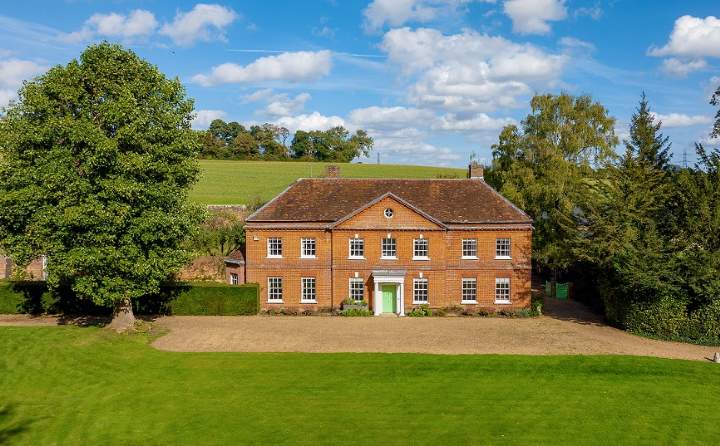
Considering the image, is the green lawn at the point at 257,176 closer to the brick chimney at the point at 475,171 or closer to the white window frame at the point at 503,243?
the brick chimney at the point at 475,171

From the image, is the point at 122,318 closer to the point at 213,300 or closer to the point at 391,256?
the point at 213,300

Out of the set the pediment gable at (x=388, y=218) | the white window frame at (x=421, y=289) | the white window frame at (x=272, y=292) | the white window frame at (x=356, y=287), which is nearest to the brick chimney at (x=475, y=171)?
the pediment gable at (x=388, y=218)

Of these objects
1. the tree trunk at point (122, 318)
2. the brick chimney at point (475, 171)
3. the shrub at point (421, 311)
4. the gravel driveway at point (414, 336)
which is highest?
the brick chimney at point (475, 171)

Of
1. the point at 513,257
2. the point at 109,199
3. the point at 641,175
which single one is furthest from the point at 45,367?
the point at 641,175

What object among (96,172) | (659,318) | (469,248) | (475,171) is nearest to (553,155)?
(475,171)

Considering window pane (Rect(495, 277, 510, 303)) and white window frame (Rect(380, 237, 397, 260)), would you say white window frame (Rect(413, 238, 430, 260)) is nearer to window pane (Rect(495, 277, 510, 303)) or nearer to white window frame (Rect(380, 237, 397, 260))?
white window frame (Rect(380, 237, 397, 260))

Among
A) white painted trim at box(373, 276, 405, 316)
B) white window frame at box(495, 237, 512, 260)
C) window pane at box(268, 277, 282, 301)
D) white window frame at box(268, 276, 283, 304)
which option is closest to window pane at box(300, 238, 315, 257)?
white window frame at box(268, 276, 283, 304)
